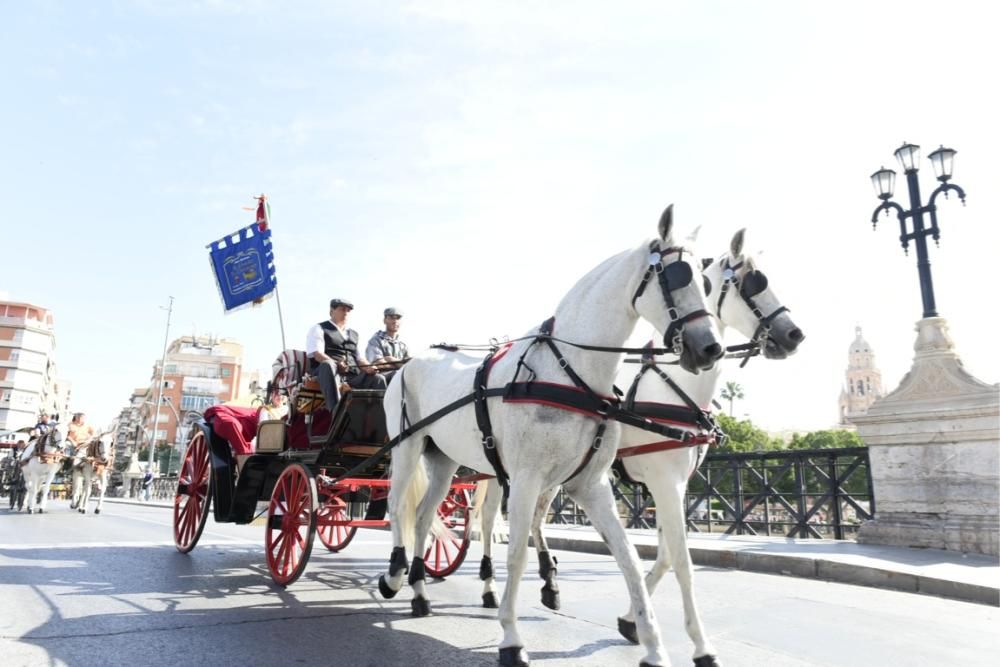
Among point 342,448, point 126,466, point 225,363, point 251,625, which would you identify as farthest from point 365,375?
point 225,363

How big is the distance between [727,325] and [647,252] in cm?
137

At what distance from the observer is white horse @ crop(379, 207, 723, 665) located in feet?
11.5

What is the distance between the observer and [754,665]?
12.4ft

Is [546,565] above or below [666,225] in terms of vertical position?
below

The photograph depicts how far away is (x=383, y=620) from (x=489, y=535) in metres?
1.54

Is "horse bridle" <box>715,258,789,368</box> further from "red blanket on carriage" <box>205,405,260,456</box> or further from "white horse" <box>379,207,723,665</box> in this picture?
"red blanket on carriage" <box>205,405,260,456</box>

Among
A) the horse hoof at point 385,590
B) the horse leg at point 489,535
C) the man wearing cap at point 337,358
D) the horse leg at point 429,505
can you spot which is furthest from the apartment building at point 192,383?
the horse hoof at point 385,590

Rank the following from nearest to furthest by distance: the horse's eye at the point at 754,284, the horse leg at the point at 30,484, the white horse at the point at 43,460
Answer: the horse's eye at the point at 754,284 → the white horse at the point at 43,460 → the horse leg at the point at 30,484

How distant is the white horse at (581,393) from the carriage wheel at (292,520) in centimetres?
187

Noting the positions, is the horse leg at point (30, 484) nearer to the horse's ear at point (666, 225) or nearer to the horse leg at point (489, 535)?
the horse leg at point (489, 535)

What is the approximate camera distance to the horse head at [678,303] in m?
3.38

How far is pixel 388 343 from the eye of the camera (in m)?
7.20

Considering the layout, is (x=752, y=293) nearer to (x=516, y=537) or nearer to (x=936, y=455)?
(x=516, y=537)

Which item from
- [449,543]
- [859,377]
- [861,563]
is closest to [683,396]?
[449,543]
